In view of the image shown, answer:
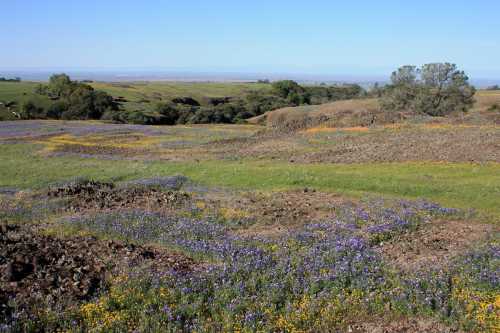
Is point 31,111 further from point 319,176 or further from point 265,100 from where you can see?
point 319,176

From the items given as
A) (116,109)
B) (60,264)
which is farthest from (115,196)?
(116,109)

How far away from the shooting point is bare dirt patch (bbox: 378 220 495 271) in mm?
11023

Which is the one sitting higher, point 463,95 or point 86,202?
point 463,95

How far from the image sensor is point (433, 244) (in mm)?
12156

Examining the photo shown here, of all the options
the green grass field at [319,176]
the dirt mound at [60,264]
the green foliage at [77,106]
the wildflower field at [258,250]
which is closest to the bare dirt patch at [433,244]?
the wildflower field at [258,250]

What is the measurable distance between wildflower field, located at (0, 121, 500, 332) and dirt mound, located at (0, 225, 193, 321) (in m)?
0.04

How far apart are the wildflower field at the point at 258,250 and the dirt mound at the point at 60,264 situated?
4 centimetres

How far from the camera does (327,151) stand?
3341cm

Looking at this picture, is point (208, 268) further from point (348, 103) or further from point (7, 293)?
point (348, 103)

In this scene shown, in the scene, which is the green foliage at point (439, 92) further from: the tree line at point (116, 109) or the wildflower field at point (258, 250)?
the wildflower field at point (258, 250)

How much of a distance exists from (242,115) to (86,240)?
9602cm

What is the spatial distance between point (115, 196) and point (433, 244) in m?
12.4

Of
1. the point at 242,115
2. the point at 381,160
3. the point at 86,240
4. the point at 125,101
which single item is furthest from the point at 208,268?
the point at 125,101

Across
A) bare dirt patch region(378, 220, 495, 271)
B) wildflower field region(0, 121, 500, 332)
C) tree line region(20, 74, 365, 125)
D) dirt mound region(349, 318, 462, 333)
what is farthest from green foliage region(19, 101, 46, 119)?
dirt mound region(349, 318, 462, 333)
